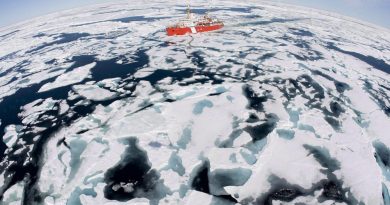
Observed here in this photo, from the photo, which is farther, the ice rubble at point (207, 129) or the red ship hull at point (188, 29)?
the red ship hull at point (188, 29)

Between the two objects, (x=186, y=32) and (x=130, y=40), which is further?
(x=186, y=32)

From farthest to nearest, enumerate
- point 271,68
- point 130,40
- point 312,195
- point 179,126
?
point 130,40
point 271,68
point 179,126
point 312,195

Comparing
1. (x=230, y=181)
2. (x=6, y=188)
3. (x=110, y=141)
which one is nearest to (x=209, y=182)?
(x=230, y=181)

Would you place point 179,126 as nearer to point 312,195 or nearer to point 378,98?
point 312,195

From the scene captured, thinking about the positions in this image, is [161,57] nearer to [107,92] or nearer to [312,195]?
[107,92]

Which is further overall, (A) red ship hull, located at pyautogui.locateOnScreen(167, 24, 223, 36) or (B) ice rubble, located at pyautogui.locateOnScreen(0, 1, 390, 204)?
(A) red ship hull, located at pyautogui.locateOnScreen(167, 24, 223, 36)

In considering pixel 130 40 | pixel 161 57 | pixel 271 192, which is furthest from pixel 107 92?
pixel 130 40

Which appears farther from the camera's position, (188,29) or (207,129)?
(188,29)

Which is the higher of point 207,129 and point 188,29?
point 188,29

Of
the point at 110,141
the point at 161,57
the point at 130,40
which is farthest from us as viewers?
the point at 130,40
